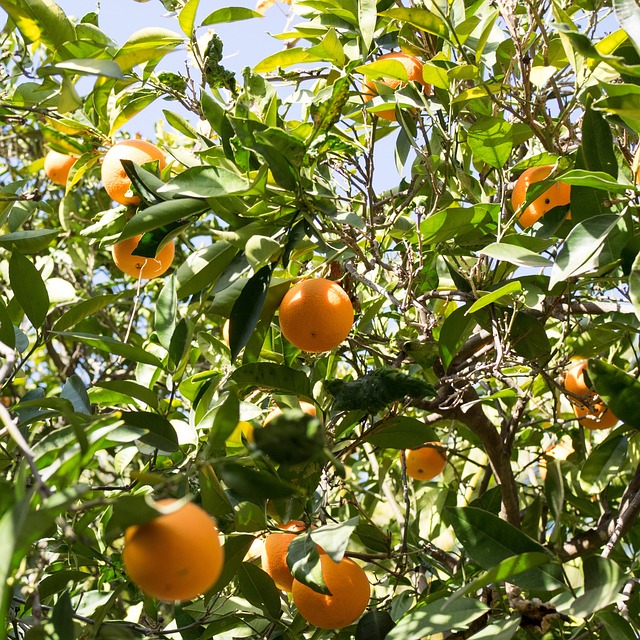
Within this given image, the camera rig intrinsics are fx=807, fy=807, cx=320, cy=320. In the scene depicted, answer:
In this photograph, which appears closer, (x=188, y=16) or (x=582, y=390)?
(x=188, y=16)

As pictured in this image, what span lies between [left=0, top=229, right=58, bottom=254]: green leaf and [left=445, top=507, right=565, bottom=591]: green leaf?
0.88 m

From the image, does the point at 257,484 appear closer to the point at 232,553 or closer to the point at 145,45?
the point at 232,553

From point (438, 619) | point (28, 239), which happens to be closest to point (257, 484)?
point (438, 619)

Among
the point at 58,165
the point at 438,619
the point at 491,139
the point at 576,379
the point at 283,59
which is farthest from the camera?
the point at 58,165

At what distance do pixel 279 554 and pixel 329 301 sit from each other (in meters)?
0.43

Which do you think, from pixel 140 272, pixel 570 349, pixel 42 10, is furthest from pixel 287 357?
pixel 42 10

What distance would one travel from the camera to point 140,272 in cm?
146

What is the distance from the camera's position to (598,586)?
988 millimetres

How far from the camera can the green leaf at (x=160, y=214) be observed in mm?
1156

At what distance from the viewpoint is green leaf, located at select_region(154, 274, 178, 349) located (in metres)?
1.36

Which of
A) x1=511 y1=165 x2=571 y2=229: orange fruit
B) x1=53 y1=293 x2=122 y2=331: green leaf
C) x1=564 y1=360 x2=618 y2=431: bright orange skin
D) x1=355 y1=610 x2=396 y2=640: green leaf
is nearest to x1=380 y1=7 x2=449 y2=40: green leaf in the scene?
x1=511 y1=165 x2=571 y2=229: orange fruit

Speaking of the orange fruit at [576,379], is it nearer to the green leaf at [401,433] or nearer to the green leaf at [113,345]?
the green leaf at [401,433]

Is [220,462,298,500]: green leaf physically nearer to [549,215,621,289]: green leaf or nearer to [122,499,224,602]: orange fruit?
[122,499,224,602]: orange fruit

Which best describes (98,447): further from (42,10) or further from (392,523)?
(392,523)
